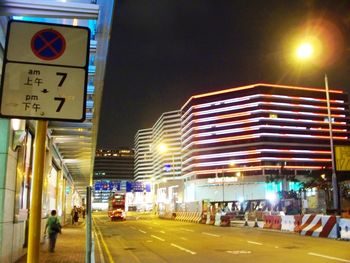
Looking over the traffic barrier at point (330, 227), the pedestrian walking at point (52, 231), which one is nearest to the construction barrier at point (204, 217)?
the traffic barrier at point (330, 227)

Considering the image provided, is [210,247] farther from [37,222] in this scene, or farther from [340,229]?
[37,222]

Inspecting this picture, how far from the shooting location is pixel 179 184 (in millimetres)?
169000

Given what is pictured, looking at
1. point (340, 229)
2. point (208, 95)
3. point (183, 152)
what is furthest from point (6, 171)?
point (183, 152)

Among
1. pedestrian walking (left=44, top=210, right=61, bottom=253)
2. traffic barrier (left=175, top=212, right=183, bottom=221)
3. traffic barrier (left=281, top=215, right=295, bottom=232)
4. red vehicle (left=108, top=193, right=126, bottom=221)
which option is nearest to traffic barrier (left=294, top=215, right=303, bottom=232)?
traffic barrier (left=281, top=215, right=295, bottom=232)

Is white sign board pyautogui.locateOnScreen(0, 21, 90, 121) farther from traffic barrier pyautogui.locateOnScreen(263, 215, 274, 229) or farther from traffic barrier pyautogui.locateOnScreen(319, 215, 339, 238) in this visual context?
traffic barrier pyautogui.locateOnScreen(263, 215, 274, 229)

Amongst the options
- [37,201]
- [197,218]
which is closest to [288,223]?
[197,218]

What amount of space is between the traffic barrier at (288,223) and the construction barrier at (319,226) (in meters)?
1.67

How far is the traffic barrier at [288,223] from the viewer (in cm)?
3065

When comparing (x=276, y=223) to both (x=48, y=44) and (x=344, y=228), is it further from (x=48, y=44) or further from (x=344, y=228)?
(x=48, y=44)

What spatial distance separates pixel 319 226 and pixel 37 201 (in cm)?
2530

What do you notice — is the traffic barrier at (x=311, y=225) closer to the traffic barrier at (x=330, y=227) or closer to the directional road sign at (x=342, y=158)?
the traffic barrier at (x=330, y=227)

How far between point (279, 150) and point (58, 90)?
476 ft

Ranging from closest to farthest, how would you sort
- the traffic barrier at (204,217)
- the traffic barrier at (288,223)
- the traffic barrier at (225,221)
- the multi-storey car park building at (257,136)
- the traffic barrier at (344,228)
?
the traffic barrier at (344,228)
the traffic barrier at (288,223)
the traffic barrier at (225,221)
the traffic barrier at (204,217)
the multi-storey car park building at (257,136)

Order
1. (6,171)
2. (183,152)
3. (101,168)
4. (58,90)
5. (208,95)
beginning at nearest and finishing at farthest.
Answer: (58,90) < (6,171) < (208,95) < (183,152) < (101,168)
